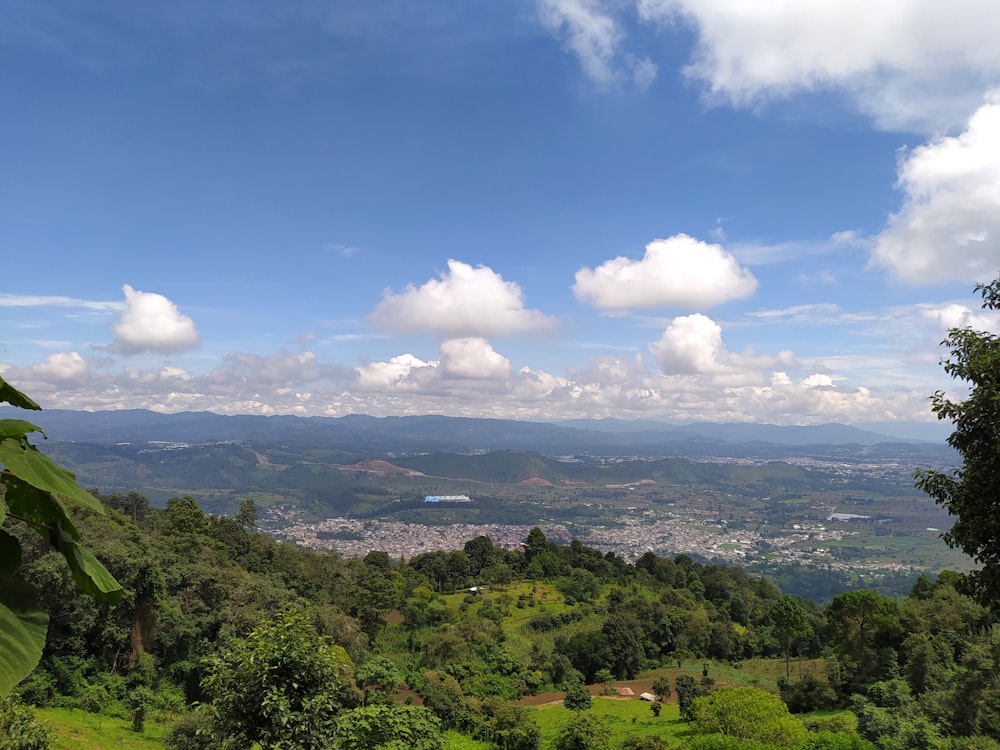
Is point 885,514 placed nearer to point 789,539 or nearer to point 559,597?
point 789,539

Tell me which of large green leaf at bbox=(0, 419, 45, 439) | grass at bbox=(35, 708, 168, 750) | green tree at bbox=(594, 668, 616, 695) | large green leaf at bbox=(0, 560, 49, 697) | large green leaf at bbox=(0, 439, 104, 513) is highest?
large green leaf at bbox=(0, 419, 45, 439)

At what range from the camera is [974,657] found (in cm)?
1903

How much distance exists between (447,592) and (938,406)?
56.0m

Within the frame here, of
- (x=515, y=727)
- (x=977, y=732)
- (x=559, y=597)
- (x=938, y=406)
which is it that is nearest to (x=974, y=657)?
(x=977, y=732)

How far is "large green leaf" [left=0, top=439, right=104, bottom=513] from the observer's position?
1.14m

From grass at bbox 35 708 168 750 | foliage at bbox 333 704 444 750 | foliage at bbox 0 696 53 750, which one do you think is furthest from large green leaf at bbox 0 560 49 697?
grass at bbox 35 708 168 750

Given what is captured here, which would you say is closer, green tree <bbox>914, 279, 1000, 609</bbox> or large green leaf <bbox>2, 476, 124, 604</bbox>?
large green leaf <bbox>2, 476, 124, 604</bbox>

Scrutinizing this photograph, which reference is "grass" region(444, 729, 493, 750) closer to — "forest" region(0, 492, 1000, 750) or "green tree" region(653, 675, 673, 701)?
"forest" region(0, 492, 1000, 750)

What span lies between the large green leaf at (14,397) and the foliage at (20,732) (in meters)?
12.3

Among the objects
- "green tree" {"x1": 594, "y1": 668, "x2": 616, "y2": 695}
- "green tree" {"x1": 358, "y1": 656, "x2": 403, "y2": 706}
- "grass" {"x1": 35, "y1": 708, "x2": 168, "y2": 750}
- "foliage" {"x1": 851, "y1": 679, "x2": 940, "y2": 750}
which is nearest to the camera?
"grass" {"x1": 35, "y1": 708, "x2": 168, "y2": 750}

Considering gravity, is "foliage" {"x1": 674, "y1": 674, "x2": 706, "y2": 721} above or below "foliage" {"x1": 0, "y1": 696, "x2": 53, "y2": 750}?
below

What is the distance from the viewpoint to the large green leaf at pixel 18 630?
3.47 feet

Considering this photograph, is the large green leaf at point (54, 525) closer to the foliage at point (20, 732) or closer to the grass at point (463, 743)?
the foliage at point (20, 732)

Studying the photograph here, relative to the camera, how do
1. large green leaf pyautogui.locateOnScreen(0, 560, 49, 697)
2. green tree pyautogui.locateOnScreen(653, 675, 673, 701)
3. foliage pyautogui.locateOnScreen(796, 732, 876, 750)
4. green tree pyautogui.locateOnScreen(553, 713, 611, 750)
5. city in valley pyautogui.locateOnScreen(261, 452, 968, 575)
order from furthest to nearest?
city in valley pyautogui.locateOnScreen(261, 452, 968, 575) < green tree pyautogui.locateOnScreen(653, 675, 673, 701) < green tree pyautogui.locateOnScreen(553, 713, 611, 750) < foliage pyautogui.locateOnScreen(796, 732, 876, 750) < large green leaf pyautogui.locateOnScreen(0, 560, 49, 697)
